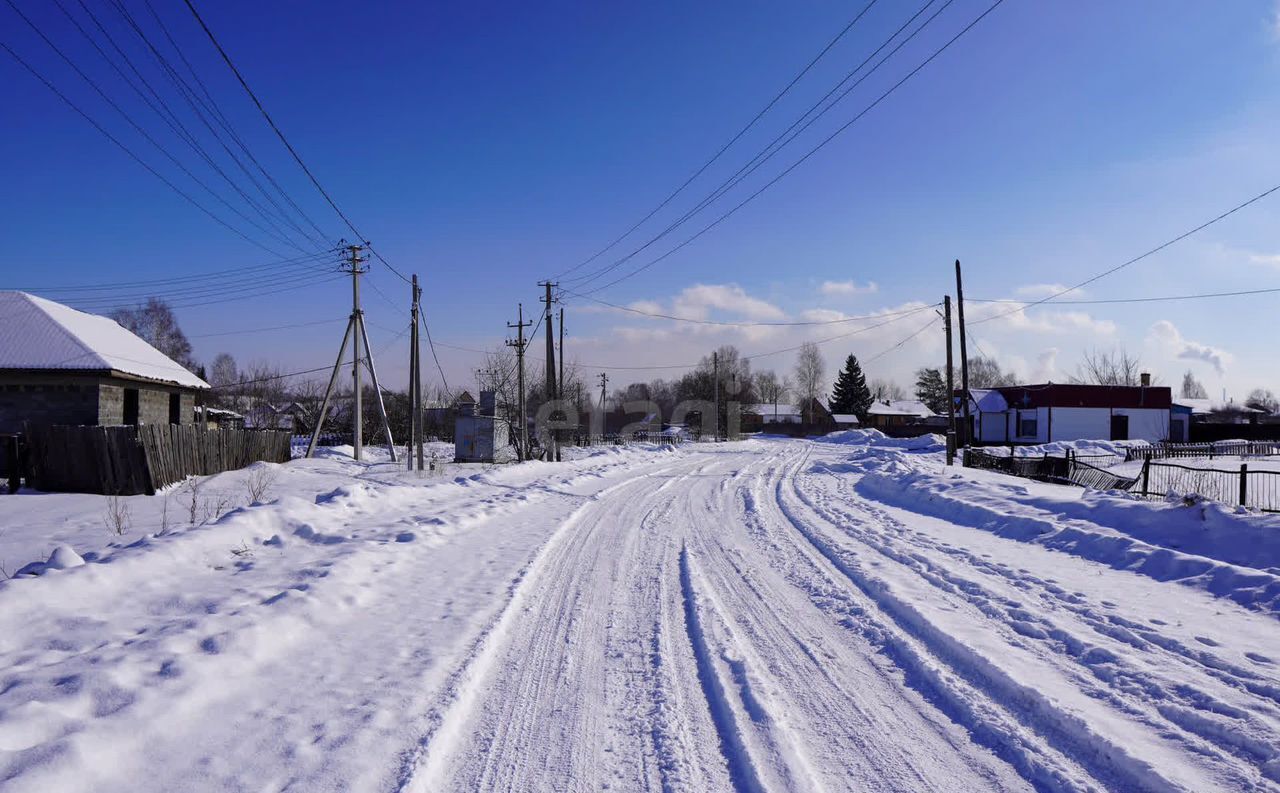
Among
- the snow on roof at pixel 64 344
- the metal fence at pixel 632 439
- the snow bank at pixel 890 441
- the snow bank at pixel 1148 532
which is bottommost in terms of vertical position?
the snow bank at pixel 890 441

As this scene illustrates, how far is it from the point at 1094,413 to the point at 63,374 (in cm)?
5732

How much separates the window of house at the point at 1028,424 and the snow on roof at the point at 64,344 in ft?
169

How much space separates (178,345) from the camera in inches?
2440

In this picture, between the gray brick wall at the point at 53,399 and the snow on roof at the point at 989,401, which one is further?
the snow on roof at the point at 989,401

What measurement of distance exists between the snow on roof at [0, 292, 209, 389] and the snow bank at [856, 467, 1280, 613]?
980 inches

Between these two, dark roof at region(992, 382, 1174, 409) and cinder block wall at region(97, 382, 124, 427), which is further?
dark roof at region(992, 382, 1174, 409)

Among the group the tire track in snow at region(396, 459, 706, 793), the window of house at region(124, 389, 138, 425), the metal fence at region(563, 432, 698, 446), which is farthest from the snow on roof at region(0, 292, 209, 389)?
the metal fence at region(563, 432, 698, 446)

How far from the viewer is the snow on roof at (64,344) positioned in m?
21.3

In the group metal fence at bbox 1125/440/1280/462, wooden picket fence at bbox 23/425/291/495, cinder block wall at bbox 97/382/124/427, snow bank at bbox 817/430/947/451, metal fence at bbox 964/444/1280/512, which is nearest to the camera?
metal fence at bbox 964/444/1280/512

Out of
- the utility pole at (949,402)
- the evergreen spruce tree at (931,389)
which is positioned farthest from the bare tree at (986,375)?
the utility pole at (949,402)

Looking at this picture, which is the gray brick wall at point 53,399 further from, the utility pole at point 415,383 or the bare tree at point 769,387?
the bare tree at point 769,387

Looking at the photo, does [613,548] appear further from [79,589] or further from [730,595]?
[79,589]

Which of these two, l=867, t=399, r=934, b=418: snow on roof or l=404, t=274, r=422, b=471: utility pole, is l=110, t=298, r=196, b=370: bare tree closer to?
l=404, t=274, r=422, b=471: utility pole

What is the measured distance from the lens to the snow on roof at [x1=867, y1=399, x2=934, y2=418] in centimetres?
8538
